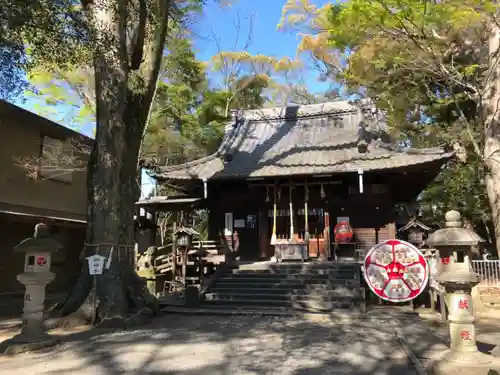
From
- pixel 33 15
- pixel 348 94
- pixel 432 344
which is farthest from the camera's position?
pixel 348 94

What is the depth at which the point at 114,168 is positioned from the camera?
10.0 metres

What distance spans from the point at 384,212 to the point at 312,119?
6234mm

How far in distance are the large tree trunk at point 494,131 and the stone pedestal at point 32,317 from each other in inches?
391

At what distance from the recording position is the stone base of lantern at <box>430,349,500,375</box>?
5305mm

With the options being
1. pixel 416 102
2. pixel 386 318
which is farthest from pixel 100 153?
pixel 416 102

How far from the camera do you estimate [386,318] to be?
383 inches

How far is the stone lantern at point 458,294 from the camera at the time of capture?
5.47m

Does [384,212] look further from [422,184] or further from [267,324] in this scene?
[267,324]

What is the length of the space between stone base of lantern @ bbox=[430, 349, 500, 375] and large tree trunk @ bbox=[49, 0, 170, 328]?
6.51m

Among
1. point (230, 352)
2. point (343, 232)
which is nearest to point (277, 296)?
point (343, 232)

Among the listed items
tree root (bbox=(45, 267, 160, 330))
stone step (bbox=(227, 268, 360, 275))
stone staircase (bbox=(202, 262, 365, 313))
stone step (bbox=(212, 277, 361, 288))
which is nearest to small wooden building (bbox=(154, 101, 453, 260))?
stone step (bbox=(227, 268, 360, 275))

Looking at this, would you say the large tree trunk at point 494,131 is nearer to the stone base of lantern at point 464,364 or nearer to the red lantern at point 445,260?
the red lantern at point 445,260

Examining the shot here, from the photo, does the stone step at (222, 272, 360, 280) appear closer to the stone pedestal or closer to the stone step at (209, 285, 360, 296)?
the stone step at (209, 285, 360, 296)

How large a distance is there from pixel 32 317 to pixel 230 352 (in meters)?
3.39
